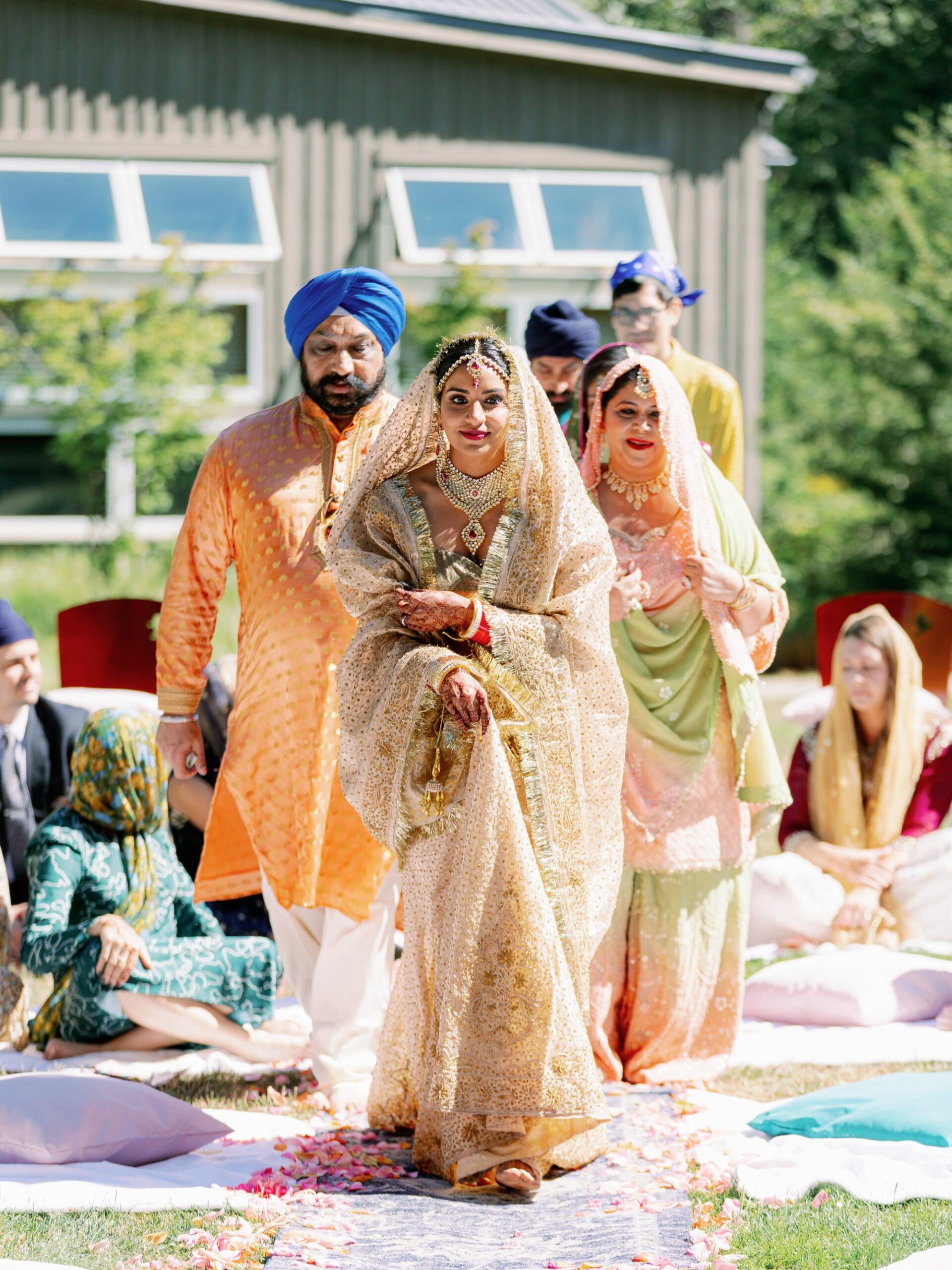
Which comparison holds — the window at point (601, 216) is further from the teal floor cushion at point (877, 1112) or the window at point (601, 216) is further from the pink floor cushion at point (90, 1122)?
the pink floor cushion at point (90, 1122)

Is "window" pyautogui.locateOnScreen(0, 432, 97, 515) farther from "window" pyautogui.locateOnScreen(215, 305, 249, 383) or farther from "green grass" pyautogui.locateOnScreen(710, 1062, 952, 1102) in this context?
"green grass" pyautogui.locateOnScreen(710, 1062, 952, 1102)

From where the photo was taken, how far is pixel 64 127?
11.2m

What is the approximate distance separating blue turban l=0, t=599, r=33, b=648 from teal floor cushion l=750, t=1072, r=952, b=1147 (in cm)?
286

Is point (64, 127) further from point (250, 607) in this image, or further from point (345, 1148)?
point (345, 1148)

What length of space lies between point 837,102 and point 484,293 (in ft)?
43.5

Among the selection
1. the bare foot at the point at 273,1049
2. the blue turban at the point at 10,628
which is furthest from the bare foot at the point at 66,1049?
the blue turban at the point at 10,628

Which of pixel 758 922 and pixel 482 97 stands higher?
pixel 482 97

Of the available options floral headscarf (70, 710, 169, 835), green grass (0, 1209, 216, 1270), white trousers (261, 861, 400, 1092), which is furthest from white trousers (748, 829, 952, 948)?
green grass (0, 1209, 216, 1270)

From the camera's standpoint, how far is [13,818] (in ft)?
18.5

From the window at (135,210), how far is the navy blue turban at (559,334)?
20.2 feet

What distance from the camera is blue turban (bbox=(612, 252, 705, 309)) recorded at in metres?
5.99

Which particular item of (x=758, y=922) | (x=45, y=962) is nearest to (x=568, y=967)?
(x=45, y=962)

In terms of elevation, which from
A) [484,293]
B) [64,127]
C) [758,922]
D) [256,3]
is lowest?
[758,922]

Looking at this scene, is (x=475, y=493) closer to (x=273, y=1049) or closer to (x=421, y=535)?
(x=421, y=535)
